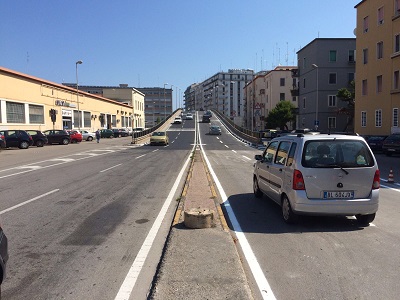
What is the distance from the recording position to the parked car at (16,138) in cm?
3278

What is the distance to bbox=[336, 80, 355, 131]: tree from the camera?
51.5 metres

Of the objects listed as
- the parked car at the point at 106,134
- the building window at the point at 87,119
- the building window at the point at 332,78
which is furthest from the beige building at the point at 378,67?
the building window at the point at 87,119

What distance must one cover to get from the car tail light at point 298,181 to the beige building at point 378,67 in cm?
2879

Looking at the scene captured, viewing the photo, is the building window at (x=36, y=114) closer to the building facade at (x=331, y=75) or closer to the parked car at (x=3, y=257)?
the building facade at (x=331, y=75)

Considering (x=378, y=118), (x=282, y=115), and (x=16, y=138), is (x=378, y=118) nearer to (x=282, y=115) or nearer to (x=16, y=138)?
(x=282, y=115)

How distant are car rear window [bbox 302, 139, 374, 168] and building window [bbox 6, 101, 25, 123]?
1483 inches

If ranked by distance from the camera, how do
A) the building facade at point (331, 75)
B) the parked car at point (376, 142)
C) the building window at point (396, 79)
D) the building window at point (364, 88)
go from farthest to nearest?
the building facade at point (331, 75)
the building window at point (364, 88)
the building window at point (396, 79)
the parked car at point (376, 142)

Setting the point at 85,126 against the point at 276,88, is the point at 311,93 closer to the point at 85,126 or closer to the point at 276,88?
the point at 276,88

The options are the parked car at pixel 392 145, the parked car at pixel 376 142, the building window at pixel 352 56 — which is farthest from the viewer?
the building window at pixel 352 56

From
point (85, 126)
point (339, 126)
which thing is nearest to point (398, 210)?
point (339, 126)

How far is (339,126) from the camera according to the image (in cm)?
5684

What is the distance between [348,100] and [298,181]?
5028 centimetres

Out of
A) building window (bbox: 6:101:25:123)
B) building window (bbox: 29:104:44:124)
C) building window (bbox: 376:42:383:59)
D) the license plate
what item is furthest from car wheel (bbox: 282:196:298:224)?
building window (bbox: 29:104:44:124)

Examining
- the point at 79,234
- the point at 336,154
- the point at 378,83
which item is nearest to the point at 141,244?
the point at 79,234
